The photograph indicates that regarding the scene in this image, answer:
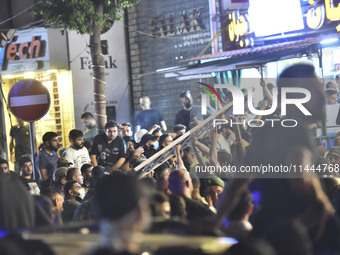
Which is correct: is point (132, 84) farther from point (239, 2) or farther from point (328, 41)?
point (328, 41)

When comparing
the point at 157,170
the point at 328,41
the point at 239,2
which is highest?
the point at 239,2

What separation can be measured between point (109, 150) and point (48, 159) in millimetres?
1042

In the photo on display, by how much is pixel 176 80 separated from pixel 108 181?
17.9 metres

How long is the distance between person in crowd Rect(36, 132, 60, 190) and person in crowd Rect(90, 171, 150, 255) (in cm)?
887

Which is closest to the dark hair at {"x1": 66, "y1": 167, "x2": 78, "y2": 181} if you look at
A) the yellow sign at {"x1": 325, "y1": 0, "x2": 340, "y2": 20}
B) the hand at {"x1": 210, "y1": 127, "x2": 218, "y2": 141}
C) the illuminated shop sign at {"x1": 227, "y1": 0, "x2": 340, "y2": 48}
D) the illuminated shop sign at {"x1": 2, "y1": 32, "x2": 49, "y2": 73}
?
the hand at {"x1": 210, "y1": 127, "x2": 218, "y2": 141}

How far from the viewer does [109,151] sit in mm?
12953

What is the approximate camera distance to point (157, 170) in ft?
34.1

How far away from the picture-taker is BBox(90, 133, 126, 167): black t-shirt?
1291cm

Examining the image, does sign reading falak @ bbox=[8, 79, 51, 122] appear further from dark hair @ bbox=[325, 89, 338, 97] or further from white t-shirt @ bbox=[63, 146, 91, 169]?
dark hair @ bbox=[325, 89, 338, 97]

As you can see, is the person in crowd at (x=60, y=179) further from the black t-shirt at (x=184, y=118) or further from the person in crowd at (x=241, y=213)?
the person in crowd at (x=241, y=213)

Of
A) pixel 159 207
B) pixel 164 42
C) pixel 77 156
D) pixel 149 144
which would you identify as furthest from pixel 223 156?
pixel 164 42

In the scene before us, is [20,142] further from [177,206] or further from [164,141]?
[177,206]

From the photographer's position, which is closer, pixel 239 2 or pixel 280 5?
pixel 280 5

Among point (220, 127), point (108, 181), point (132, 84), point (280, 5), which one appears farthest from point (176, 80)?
point (108, 181)
